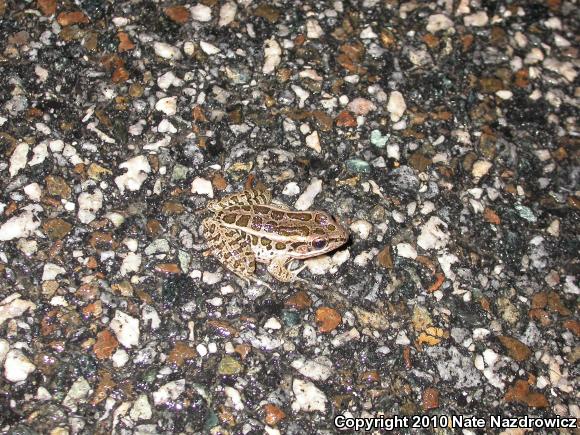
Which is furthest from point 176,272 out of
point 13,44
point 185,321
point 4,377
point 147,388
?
point 13,44

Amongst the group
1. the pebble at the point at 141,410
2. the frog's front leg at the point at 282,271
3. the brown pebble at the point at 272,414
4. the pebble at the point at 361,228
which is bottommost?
the brown pebble at the point at 272,414

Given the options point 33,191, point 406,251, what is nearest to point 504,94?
point 406,251

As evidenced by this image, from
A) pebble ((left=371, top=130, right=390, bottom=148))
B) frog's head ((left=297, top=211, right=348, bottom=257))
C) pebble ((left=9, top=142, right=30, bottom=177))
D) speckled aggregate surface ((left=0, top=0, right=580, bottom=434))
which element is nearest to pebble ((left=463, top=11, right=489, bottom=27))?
speckled aggregate surface ((left=0, top=0, right=580, bottom=434))

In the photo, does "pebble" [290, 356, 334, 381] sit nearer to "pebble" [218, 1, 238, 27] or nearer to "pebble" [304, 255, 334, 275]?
"pebble" [304, 255, 334, 275]

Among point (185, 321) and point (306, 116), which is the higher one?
point (306, 116)

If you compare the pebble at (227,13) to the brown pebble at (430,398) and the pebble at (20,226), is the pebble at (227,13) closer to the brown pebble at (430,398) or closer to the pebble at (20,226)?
the pebble at (20,226)

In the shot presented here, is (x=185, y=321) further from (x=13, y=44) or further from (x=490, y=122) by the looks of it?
(x=490, y=122)

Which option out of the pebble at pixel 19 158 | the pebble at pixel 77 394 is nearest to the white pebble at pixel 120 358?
the pebble at pixel 77 394
